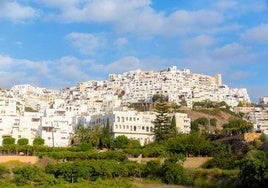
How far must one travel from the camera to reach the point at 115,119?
69688mm

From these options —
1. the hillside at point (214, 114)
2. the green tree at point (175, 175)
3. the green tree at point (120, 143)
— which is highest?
the hillside at point (214, 114)

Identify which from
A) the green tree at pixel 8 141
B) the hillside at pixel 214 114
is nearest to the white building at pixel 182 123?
the hillside at pixel 214 114

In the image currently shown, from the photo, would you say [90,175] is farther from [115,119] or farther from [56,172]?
[115,119]

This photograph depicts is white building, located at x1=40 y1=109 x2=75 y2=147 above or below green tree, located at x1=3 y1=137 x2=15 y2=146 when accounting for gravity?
above

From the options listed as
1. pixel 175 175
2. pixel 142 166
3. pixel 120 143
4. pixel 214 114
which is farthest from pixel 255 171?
pixel 214 114

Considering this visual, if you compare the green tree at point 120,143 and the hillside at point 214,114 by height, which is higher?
the hillside at point 214,114

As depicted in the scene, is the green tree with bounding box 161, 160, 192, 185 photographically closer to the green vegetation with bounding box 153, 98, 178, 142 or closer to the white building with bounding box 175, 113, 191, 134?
the green vegetation with bounding box 153, 98, 178, 142

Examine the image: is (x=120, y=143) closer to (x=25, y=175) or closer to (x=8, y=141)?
(x=8, y=141)

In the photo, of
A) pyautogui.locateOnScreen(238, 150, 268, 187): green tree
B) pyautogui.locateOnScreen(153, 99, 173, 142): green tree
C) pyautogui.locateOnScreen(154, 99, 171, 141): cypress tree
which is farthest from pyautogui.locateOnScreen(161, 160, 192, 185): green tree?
pyautogui.locateOnScreen(154, 99, 171, 141): cypress tree

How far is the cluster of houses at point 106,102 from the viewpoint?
69.8 meters

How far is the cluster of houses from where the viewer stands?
69.8 m

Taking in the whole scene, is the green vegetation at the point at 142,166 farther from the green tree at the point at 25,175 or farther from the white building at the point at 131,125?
the white building at the point at 131,125

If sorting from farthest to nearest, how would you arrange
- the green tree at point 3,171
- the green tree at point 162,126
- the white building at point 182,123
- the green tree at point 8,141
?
1. the white building at point 182,123
2. the green tree at point 162,126
3. the green tree at point 8,141
4. the green tree at point 3,171

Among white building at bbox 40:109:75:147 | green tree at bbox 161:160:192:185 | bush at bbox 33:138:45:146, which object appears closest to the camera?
green tree at bbox 161:160:192:185
